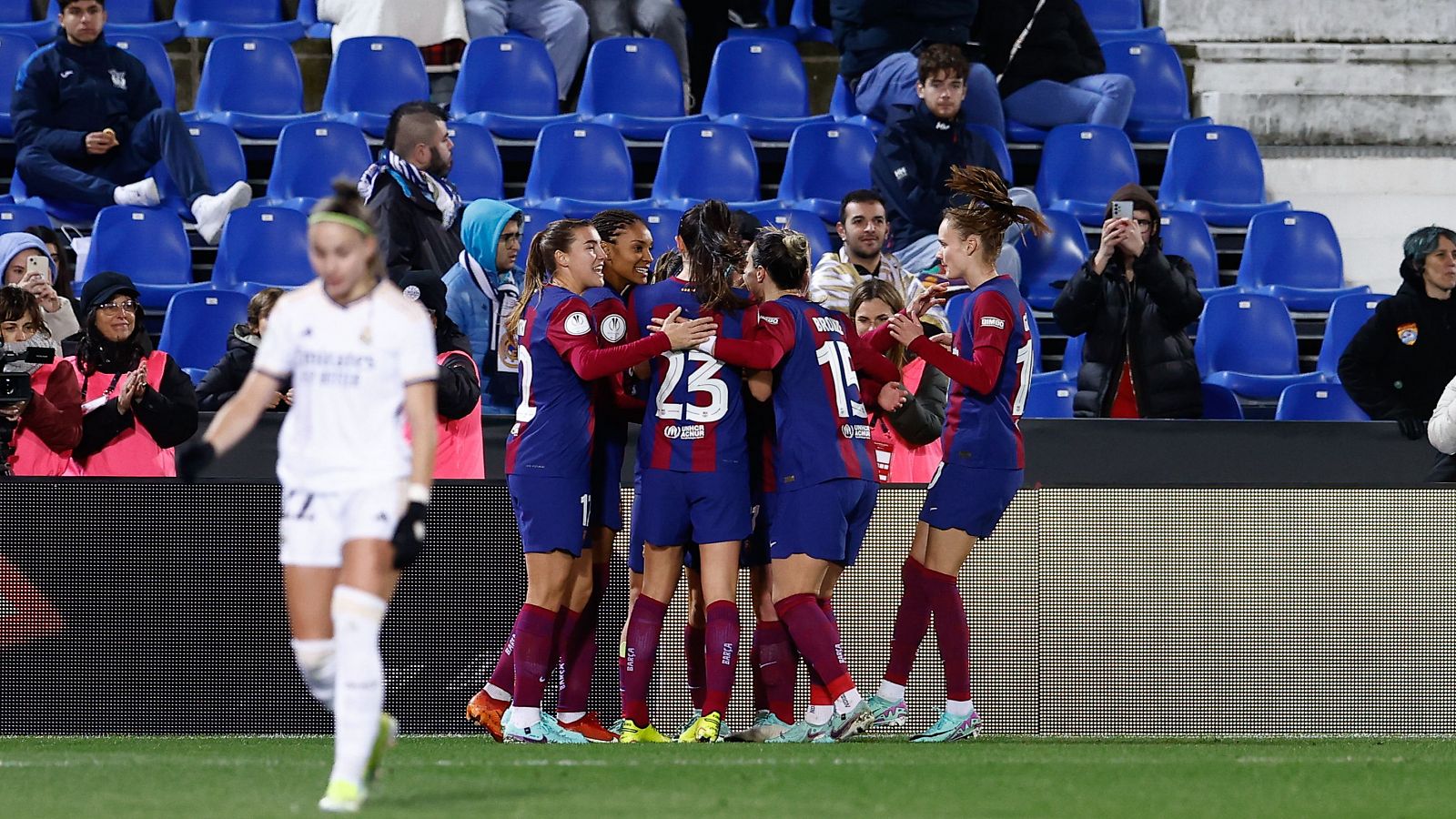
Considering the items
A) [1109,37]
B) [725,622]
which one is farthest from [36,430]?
[1109,37]

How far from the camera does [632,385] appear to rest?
23.5ft

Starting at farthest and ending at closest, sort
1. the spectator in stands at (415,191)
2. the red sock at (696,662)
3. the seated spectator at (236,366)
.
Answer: the spectator in stands at (415,191) → the seated spectator at (236,366) → the red sock at (696,662)

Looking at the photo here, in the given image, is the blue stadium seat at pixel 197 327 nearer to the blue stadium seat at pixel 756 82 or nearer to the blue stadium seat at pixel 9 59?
the blue stadium seat at pixel 9 59

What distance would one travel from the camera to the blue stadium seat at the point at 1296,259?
1161 cm

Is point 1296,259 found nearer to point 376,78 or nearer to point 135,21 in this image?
point 376,78

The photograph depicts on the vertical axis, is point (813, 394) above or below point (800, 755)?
above

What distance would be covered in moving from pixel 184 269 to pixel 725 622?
203 inches

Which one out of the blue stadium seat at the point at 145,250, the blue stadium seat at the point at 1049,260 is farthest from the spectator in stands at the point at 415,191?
the blue stadium seat at the point at 1049,260

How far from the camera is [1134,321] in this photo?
9336 millimetres

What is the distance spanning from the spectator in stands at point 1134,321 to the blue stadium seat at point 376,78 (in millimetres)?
4536

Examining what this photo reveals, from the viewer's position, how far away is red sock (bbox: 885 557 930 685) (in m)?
7.12

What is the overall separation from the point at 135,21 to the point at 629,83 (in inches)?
139

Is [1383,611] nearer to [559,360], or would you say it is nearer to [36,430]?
[559,360]

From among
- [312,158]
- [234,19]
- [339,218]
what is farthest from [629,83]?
[339,218]
